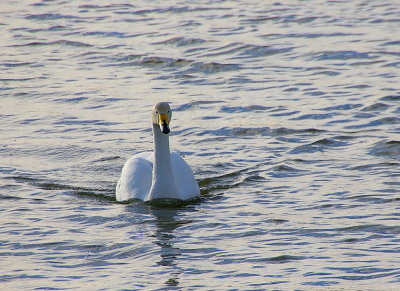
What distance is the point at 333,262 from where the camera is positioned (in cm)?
846

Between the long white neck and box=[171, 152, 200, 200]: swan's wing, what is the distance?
13 centimetres

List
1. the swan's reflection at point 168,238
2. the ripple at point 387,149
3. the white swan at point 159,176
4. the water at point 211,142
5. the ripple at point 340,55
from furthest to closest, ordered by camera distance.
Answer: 1. the ripple at point 340,55
2. the ripple at point 387,149
3. the white swan at point 159,176
4. the water at point 211,142
5. the swan's reflection at point 168,238

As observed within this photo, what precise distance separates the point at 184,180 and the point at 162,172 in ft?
1.09

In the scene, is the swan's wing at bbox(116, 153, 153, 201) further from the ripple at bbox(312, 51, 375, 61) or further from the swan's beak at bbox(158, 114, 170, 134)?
the ripple at bbox(312, 51, 375, 61)

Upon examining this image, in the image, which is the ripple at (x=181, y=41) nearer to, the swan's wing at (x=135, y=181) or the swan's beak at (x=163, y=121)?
the swan's wing at (x=135, y=181)

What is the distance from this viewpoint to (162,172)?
432 inches

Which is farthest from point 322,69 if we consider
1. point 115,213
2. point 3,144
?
point 115,213

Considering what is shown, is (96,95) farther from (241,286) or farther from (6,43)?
(241,286)

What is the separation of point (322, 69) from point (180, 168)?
21.8 ft

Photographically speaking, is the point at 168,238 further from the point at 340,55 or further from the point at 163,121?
the point at 340,55

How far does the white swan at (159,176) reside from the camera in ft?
35.7

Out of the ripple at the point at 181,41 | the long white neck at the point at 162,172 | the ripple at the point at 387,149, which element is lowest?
the ripple at the point at 387,149

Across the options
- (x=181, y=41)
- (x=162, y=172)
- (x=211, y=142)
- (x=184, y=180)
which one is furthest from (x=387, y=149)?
(x=181, y=41)

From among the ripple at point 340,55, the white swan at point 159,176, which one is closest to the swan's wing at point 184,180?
the white swan at point 159,176
